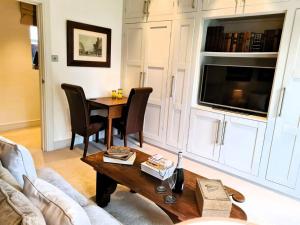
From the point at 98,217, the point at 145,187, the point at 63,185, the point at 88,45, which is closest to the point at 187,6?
the point at 88,45

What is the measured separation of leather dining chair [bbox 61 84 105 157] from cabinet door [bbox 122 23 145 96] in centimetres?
101

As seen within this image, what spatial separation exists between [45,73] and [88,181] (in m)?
1.61

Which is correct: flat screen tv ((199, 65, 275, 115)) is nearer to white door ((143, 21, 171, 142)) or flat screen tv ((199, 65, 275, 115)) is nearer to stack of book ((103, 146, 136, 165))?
white door ((143, 21, 171, 142))

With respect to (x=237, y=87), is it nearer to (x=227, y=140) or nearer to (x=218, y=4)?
(x=227, y=140)

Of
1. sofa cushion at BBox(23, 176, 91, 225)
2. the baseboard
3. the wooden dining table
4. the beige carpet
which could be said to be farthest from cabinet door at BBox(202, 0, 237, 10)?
the baseboard

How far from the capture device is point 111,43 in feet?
12.2

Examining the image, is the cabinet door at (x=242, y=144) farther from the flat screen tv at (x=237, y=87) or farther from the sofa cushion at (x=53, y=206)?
the sofa cushion at (x=53, y=206)

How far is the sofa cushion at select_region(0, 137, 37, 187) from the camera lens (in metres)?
1.16

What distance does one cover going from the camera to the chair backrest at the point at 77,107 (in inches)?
111

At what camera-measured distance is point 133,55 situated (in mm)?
3729

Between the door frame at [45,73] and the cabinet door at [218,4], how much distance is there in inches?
81.5

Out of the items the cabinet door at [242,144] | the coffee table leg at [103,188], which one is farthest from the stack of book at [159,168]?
the cabinet door at [242,144]

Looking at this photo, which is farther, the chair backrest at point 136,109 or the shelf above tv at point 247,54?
the chair backrest at point 136,109

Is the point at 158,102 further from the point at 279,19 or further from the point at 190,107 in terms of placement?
the point at 279,19
